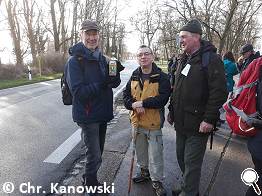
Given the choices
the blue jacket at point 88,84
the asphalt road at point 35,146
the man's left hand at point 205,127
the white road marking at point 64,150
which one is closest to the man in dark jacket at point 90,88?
the blue jacket at point 88,84

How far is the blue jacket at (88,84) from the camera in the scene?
149 inches

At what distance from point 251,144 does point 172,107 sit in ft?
4.29

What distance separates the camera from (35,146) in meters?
6.24

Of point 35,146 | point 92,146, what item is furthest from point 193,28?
point 35,146

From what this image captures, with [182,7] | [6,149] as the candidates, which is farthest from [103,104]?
[182,7]

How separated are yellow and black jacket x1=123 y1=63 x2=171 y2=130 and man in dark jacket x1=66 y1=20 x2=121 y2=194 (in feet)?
1.23

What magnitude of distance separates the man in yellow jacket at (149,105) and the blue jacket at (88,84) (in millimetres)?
414

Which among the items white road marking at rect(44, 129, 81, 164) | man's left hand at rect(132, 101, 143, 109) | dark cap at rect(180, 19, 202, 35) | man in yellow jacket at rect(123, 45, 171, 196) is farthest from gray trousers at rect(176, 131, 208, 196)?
Result: white road marking at rect(44, 129, 81, 164)

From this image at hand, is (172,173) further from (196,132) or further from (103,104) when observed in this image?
(103,104)

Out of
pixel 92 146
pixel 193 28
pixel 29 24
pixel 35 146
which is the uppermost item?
pixel 29 24

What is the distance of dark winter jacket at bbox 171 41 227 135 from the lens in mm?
3564

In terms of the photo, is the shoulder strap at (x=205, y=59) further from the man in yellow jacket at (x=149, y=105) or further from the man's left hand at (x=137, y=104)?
the man's left hand at (x=137, y=104)

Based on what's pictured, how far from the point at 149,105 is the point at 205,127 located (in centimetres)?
83

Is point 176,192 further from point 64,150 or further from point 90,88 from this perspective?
point 64,150
